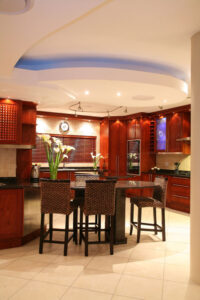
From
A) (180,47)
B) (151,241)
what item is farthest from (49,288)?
(180,47)

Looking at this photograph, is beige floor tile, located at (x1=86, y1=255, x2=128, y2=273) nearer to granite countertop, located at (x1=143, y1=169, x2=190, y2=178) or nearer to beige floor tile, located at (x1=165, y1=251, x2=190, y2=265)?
beige floor tile, located at (x1=165, y1=251, x2=190, y2=265)

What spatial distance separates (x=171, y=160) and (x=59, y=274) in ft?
17.7

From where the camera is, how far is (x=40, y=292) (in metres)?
2.53

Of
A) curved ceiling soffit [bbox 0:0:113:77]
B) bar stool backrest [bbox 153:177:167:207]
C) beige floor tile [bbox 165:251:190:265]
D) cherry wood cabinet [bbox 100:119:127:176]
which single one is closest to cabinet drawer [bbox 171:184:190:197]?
bar stool backrest [bbox 153:177:167:207]

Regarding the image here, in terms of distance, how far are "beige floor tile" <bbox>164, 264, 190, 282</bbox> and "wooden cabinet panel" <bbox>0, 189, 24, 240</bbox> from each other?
214cm

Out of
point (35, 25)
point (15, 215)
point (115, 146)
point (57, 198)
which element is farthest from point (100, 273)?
point (115, 146)

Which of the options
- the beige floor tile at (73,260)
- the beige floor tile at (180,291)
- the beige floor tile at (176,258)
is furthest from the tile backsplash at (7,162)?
the beige floor tile at (180,291)

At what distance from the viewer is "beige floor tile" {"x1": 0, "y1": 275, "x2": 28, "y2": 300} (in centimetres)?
249

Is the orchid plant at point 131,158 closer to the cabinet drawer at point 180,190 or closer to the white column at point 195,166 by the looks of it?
the cabinet drawer at point 180,190

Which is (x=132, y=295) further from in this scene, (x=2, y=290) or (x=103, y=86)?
(x=103, y=86)

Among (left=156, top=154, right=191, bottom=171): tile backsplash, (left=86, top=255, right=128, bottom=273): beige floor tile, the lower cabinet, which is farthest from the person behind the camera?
(left=156, top=154, right=191, bottom=171): tile backsplash

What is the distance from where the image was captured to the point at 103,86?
13.4 feet

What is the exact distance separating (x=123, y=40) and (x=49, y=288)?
2918 mm

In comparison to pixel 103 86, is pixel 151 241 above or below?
below
